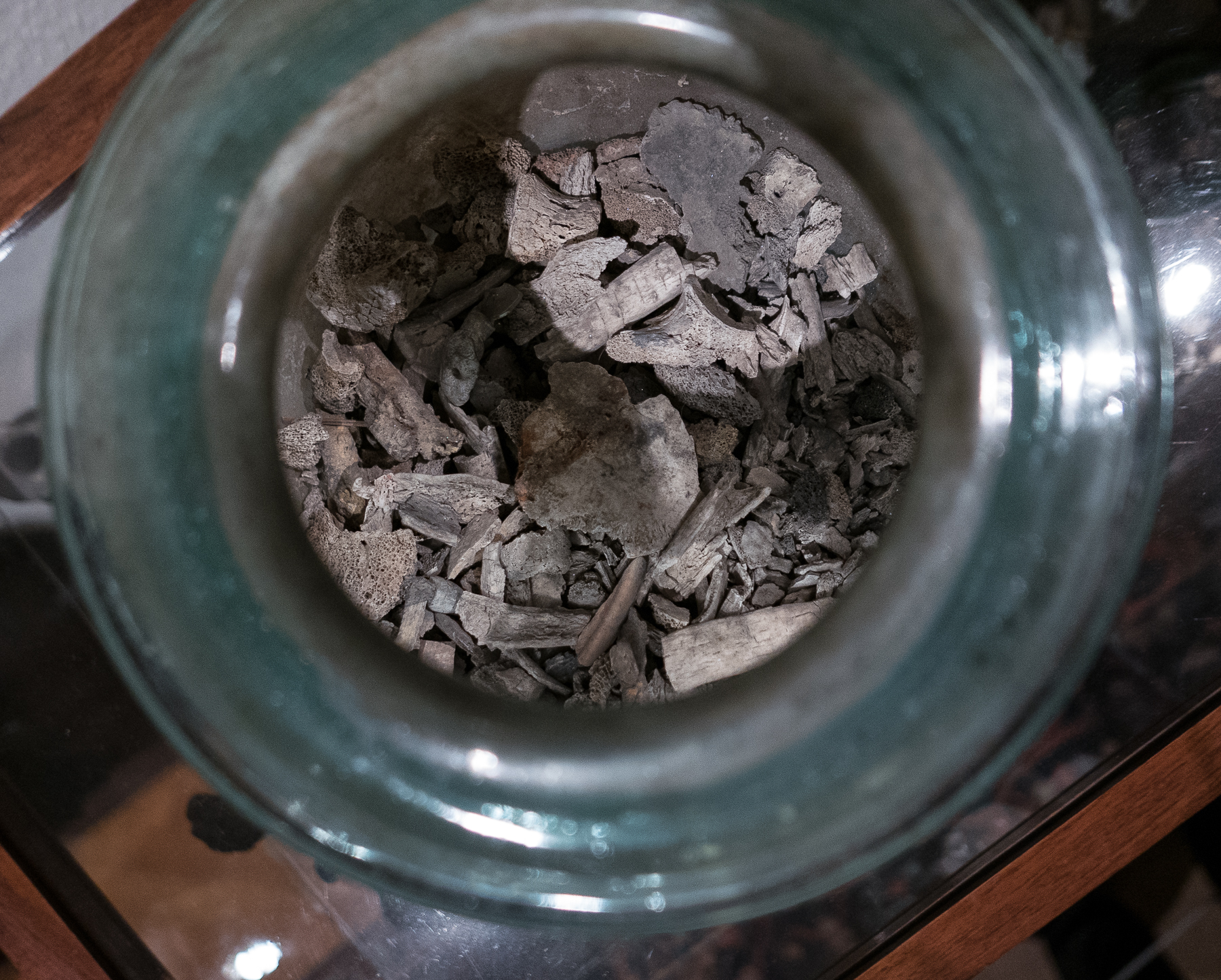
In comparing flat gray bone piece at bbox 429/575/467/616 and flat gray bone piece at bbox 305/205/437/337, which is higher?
flat gray bone piece at bbox 305/205/437/337

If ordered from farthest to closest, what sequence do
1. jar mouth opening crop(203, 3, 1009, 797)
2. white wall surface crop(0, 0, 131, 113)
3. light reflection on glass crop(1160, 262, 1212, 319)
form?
white wall surface crop(0, 0, 131, 113) < light reflection on glass crop(1160, 262, 1212, 319) < jar mouth opening crop(203, 3, 1009, 797)

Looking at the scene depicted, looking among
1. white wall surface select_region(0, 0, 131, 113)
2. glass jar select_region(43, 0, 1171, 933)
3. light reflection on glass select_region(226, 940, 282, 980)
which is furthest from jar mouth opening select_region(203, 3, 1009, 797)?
white wall surface select_region(0, 0, 131, 113)

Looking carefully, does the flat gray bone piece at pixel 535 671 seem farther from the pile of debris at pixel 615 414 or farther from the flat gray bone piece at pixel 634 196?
the flat gray bone piece at pixel 634 196

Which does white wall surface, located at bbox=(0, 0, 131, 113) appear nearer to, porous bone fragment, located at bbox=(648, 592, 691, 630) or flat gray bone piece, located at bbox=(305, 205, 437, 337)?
flat gray bone piece, located at bbox=(305, 205, 437, 337)

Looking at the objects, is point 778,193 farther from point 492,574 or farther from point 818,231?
point 492,574

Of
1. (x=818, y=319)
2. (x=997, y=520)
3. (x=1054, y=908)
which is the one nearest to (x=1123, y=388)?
(x=997, y=520)

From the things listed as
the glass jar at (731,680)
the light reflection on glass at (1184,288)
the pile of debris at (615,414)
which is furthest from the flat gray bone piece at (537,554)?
the light reflection on glass at (1184,288)
